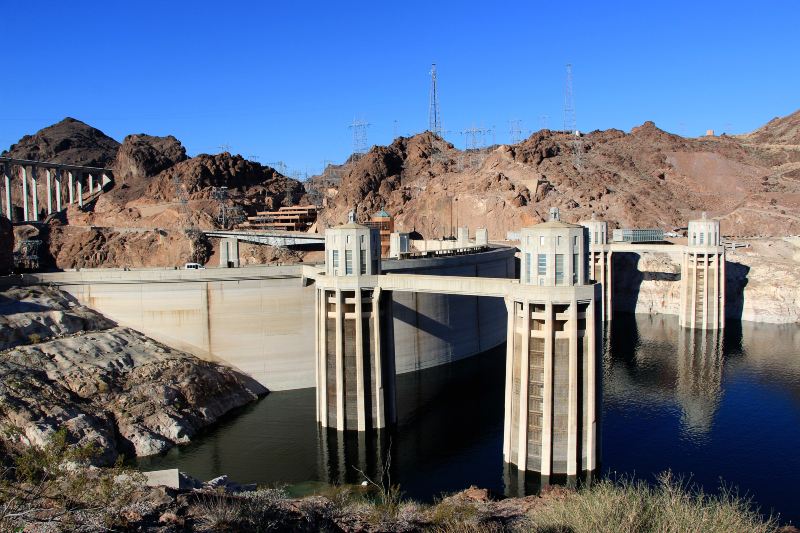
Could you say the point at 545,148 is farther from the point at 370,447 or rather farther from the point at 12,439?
the point at 12,439

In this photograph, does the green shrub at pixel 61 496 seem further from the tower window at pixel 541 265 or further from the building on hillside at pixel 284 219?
the building on hillside at pixel 284 219

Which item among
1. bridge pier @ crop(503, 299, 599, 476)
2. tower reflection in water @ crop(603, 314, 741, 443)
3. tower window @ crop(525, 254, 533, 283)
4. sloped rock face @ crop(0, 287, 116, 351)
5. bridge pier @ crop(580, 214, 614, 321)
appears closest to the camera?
bridge pier @ crop(503, 299, 599, 476)

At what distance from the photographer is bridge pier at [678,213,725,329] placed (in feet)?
255

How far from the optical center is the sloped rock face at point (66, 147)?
160500mm

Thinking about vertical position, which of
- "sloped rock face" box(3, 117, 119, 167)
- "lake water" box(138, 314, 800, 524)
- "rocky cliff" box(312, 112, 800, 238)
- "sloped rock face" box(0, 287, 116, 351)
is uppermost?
"sloped rock face" box(3, 117, 119, 167)

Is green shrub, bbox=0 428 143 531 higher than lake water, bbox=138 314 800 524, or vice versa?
green shrub, bbox=0 428 143 531

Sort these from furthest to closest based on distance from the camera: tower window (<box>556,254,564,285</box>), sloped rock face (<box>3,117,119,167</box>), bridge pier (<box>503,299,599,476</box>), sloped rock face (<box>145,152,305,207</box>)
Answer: sloped rock face (<box>3,117,119,167</box>) → sloped rock face (<box>145,152,305,207</box>) → tower window (<box>556,254,564,285</box>) → bridge pier (<box>503,299,599,476</box>)

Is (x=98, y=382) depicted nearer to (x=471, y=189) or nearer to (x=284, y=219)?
(x=284, y=219)

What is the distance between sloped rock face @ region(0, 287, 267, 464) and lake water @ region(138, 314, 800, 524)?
199cm

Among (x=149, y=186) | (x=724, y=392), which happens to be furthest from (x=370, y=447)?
(x=149, y=186)

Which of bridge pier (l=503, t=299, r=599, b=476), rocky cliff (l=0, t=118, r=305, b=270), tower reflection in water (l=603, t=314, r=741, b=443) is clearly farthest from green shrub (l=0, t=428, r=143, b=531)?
rocky cliff (l=0, t=118, r=305, b=270)

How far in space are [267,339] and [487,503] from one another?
1117 inches

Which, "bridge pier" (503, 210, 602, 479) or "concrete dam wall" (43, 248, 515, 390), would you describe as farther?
"concrete dam wall" (43, 248, 515, 390)

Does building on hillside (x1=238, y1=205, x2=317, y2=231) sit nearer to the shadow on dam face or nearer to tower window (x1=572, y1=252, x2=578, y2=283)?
the shadow on dam face
